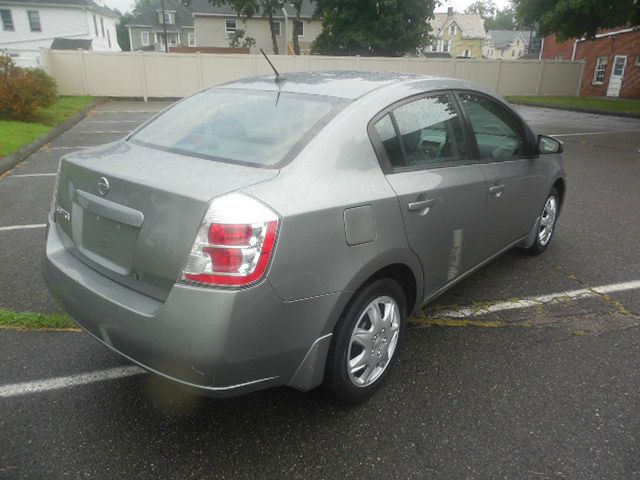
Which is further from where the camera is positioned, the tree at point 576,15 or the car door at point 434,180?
the tree at point 576,15

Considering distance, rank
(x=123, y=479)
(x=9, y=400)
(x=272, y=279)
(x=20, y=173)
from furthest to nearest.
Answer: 1. (x=20, y=173)
2. (x=9, y=400)
3. (x=123, y=479)
4. (x=272, y=279)

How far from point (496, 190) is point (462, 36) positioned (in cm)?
8993

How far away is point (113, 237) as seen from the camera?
220 cm

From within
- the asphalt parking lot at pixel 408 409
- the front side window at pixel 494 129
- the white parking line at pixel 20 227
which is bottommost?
the white parking line at pixel 20 227

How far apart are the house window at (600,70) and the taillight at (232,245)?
34.5m

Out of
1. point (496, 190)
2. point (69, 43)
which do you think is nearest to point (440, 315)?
point (496, 190)

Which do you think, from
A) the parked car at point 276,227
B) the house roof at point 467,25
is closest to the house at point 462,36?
the house roof at point 467,25

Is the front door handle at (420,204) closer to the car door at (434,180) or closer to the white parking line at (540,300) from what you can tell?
the car door at (434,180)

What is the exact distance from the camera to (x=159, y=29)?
59375mm

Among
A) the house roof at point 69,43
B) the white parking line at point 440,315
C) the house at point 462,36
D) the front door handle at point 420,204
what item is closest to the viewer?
the front door handle at point 420,204

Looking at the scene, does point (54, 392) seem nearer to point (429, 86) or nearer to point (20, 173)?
point (429, 86)

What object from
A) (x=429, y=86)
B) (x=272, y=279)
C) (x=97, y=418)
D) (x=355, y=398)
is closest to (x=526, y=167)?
(x=429, y=86)

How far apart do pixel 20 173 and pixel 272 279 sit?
298 inches

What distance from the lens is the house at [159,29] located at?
196ft
